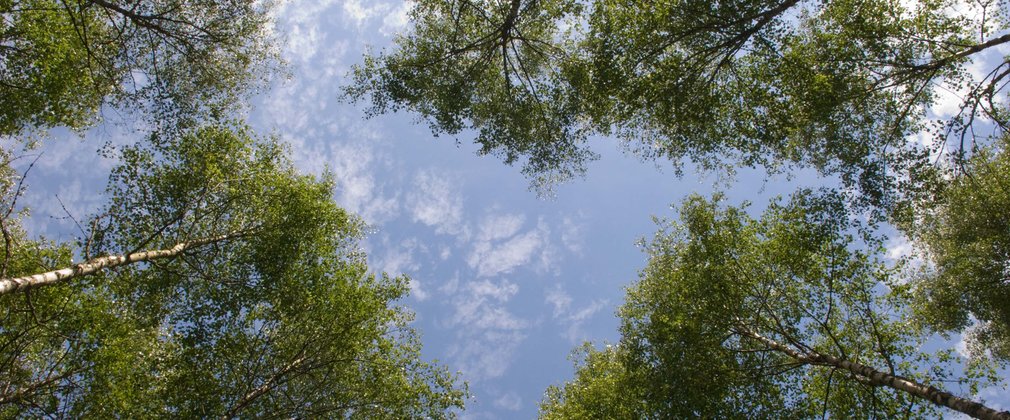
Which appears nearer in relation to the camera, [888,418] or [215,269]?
[888,418]

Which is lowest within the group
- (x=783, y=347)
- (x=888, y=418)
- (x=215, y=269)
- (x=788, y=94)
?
(x=888, y=418)

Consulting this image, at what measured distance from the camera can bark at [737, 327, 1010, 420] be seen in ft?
25.8

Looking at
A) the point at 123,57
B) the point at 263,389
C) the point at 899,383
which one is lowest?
the point at 899,383

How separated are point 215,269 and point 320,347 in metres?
3.91

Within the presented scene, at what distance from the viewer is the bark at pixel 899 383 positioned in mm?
7867

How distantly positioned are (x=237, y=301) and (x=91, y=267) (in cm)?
386

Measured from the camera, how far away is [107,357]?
9.02m

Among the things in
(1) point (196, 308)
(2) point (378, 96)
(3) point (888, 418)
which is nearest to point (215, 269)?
(1) point (196, 308)

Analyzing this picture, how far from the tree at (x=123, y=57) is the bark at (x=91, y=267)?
3507mm

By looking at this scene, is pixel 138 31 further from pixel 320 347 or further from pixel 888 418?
pixel 888 418

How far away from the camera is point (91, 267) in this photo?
31.5ft

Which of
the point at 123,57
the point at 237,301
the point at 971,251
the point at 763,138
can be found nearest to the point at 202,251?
the point at 237,301

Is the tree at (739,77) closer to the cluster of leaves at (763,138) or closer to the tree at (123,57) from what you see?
the cluster of leaves at (763,138)

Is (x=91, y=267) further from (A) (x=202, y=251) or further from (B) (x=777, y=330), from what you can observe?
(B) (x=777, y=330)
